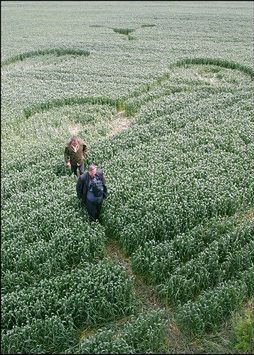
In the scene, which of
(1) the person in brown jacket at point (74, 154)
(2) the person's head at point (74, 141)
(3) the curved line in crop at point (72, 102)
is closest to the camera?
(2) the person's head at point (74, 141)

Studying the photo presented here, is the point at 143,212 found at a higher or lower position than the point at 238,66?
lower

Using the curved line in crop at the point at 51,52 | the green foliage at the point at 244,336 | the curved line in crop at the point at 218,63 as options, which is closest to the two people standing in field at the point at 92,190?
the green foliage at the point at 244,336

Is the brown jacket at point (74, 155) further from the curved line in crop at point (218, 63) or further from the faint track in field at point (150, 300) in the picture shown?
the curved line in crop at point (218, 63)

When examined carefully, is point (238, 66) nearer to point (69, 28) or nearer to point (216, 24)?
point (216, 24)

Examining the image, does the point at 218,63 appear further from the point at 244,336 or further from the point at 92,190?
the point at 244,336

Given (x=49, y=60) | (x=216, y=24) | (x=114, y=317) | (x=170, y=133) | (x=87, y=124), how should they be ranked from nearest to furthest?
(x=114, y=317), (x=170, y=133), (x=87, y=124), (x=49, y=60), (x=216, y=24)

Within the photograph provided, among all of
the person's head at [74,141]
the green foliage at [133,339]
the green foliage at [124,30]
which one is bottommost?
the green foliage at [133,339]

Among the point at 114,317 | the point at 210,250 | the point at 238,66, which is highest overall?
the point at 238,66

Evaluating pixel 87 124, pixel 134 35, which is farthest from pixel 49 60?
pixel 87 124
